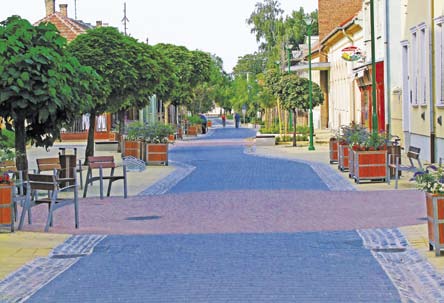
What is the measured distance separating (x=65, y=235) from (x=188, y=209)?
144 inches

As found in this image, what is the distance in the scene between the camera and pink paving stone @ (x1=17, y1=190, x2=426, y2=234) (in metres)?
13.4

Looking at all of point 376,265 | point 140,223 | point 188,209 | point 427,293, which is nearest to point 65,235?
point 140,223

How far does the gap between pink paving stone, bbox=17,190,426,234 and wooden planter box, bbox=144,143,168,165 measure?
1038cm

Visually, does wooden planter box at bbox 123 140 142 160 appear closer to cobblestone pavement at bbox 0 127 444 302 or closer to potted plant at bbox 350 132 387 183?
cobblestone pavement at bbox 0 127 444 302

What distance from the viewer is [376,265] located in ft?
31.8

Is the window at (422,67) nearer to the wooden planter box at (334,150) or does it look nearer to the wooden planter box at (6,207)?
the wooden planter box at (334,150)

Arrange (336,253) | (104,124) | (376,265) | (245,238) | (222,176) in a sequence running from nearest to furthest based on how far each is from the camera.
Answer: (376,265) < (336,253) < (245,238) < (222,176) < (104,124)

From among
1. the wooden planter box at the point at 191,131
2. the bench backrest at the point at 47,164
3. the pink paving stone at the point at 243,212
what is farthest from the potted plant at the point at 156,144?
the wooden planter box at the point at 191,131

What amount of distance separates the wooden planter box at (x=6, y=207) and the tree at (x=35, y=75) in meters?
3.10

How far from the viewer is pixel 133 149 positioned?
30.3m

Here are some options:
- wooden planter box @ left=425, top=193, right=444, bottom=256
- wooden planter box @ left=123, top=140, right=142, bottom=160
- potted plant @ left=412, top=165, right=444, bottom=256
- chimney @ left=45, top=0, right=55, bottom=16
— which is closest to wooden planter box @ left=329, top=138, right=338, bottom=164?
wooden planter box @ left=123, top=140, right=142, bottom=160

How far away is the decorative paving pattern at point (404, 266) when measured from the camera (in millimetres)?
8219

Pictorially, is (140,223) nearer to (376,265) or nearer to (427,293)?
(376,265)

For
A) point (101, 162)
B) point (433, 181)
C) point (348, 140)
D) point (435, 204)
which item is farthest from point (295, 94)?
point (435, 204)
